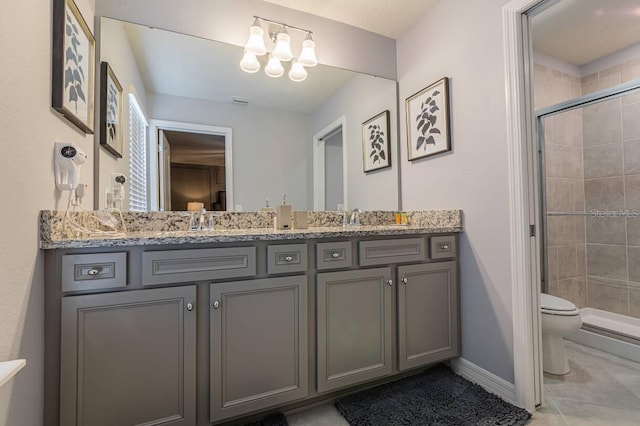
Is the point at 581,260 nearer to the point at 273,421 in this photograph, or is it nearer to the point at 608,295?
the point at 608,295

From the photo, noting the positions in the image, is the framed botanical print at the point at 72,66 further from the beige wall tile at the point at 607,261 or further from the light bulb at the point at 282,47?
the beige wall tile at the point at 607,261

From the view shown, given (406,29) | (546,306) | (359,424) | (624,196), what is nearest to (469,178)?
(546,306)

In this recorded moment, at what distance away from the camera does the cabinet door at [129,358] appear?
A: 3.21 feet

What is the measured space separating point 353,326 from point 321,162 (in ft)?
3.60

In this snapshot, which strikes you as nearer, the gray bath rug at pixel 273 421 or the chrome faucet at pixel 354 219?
the gray bath rug at pixel 273 421

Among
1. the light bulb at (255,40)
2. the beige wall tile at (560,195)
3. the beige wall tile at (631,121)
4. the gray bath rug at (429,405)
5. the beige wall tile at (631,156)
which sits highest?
the light bulb at (255,40)

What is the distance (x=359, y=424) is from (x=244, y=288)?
0.79 meters

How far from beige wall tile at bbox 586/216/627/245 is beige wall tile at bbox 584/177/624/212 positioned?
10 centimetres

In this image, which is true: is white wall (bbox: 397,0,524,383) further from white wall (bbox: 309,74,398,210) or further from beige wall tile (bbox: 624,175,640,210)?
beige wall tile (bbox: 624,175,640,210)

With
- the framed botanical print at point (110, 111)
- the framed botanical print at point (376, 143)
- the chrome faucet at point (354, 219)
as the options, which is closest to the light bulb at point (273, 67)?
the framed botanical print at point (376, 143)

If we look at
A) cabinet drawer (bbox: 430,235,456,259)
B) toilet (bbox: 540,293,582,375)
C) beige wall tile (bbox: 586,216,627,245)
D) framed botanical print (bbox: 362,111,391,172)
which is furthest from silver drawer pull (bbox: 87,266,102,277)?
beige wall tile (bbox: 586,216,627,245)

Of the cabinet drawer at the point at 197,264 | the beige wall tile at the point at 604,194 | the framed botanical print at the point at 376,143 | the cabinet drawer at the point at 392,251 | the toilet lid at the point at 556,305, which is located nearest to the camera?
the cabinet drawer at the point at 197,264

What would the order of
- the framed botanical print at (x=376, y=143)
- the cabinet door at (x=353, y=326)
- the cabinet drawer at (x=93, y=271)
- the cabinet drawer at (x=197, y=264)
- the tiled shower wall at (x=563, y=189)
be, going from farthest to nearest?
the tiled shower wall at (x=563, y=189), the framed botanical print at (x=376, y=143), the cabinet door at (x=353, y=326), the cabinet drawer at (x=197, y=264), the cabinet drawer at (x=93, y=271)

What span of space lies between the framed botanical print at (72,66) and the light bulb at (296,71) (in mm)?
1037
